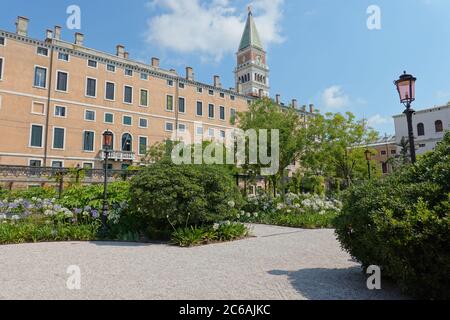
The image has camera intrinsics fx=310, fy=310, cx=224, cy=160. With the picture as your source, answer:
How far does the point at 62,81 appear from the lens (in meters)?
33.3

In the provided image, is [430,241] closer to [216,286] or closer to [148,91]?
[216,286]

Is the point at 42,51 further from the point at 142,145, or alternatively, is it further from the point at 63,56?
the point at 142,145

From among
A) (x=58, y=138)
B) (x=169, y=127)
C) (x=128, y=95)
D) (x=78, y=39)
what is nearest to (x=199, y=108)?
(x=169, y=127)

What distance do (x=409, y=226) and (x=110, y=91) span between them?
37.7 m

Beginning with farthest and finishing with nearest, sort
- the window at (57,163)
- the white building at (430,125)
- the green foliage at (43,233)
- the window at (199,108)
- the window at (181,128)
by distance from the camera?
the white building at (430,125), the window at (199,108), the window at (181,128), the window at (57,163), the green foliage at (43,233)

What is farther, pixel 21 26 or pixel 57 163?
pixel 57 163

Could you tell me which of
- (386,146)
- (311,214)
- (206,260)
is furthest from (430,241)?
(386,146)

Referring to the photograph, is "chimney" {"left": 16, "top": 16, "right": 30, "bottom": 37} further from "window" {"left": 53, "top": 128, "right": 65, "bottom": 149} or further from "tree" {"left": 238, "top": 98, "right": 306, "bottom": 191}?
"tree" {"left": 238, "top": 98, "right": 306, "bottom": 191}

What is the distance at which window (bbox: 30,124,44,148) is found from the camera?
3091 cm

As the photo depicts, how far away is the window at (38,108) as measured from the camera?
1235 inches

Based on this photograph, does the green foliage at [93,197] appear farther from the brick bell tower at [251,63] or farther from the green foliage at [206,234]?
the brick bell tower at [251,63]

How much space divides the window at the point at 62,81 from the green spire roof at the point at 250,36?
58992 mm

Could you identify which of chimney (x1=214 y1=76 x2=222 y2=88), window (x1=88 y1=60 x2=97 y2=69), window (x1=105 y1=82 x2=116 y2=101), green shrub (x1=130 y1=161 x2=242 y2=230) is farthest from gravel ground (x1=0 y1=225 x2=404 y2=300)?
chimney (x1=214 y1=76 x2=222 y2=88)

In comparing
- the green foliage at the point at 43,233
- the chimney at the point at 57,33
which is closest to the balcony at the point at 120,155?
the chimney at the point at 57,33
